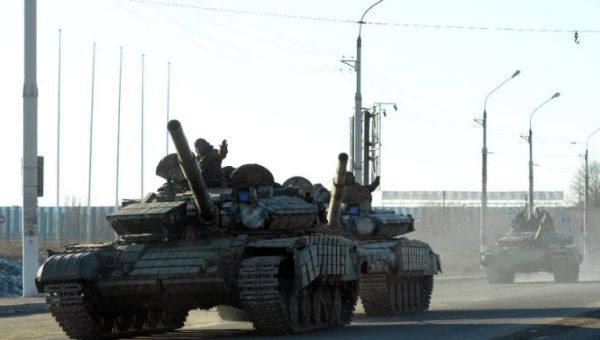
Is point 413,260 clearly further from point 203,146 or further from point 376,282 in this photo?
point 203,146

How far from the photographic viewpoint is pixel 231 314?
24.5 metres

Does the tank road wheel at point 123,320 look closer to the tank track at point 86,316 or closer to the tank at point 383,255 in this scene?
the tank track at point 86,316

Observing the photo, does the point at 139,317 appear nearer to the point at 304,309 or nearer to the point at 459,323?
the point at 304,309

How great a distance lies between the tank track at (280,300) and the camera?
62.5 feet

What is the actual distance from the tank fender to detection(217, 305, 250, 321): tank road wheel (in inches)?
196

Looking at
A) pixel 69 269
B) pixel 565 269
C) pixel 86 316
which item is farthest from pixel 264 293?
pixel 565 269

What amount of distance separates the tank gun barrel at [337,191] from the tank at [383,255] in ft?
0.06

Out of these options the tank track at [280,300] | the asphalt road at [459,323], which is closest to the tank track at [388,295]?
the asphalt road at [459,323]

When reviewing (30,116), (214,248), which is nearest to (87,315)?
(214,248)

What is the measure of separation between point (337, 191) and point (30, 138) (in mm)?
10265

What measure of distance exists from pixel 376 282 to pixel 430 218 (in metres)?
102

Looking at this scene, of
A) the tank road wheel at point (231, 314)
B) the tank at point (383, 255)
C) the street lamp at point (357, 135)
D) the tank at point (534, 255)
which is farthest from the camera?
the tank at point (534, 255)

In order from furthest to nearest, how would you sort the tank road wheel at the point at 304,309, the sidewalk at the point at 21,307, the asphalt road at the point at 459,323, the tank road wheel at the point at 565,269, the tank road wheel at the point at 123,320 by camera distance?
the tank road wheel at the point at 565,269 < the sidewalk at the point at 21,307 < the tank road wheel at the point at 123,320 < the tank road wheel at the point at 304,309 < the asphalt road at the point at 459,323

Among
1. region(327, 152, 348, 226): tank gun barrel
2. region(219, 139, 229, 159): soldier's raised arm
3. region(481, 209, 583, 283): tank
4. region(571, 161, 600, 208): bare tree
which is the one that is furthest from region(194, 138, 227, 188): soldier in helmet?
region(571, 161, 600, 208): bare tree
